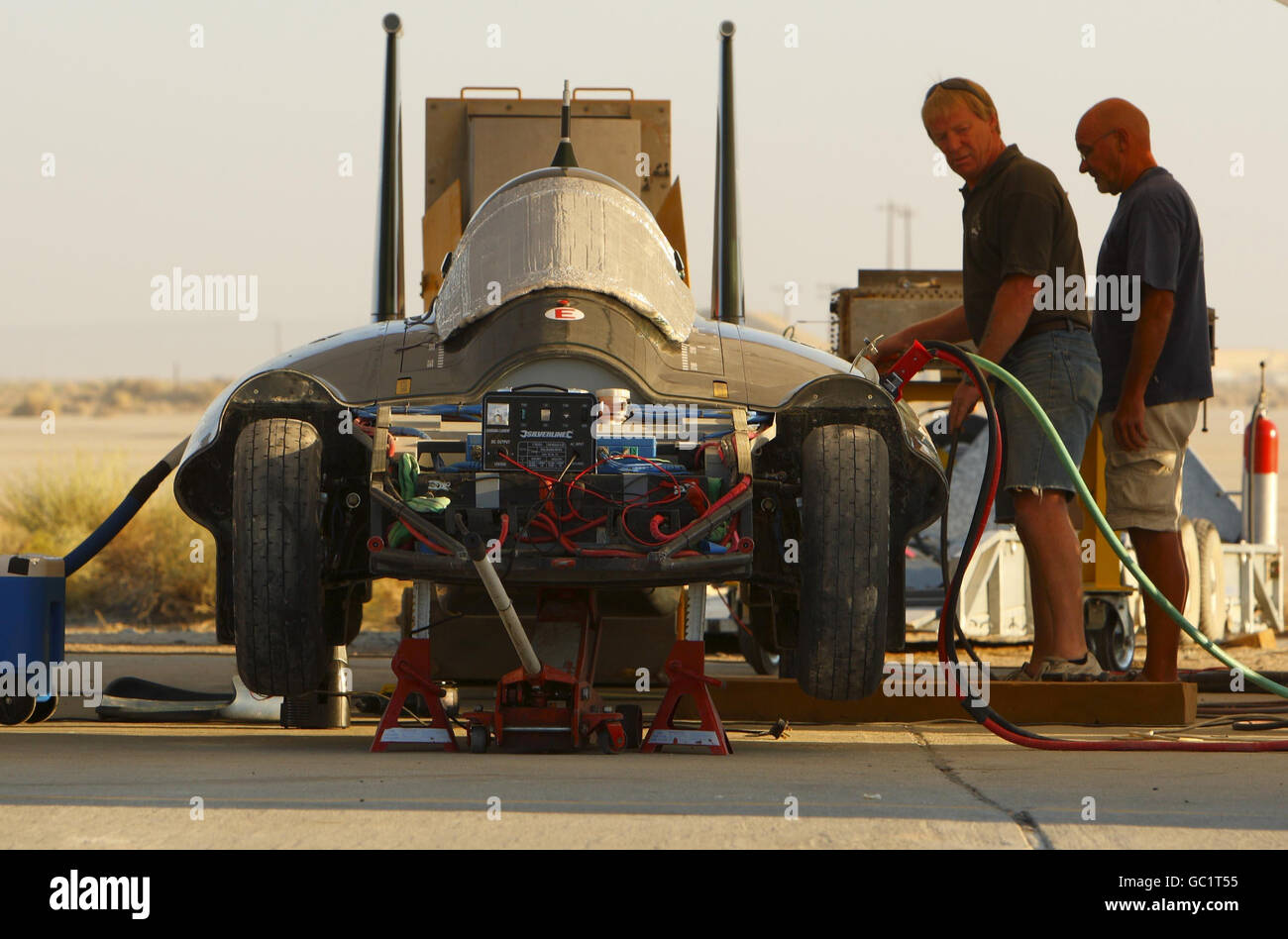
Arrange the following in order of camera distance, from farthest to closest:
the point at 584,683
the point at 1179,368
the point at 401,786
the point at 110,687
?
the point at 110,687 < the point at 1179,368 < the point at 584,683 < the point at 401,786

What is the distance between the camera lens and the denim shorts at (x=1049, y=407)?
6.61m

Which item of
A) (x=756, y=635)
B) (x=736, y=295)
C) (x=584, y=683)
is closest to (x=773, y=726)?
(x=756, y=635)

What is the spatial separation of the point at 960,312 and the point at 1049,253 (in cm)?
86

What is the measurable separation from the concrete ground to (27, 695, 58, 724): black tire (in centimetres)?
66

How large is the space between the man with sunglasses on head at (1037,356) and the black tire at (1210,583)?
17.3 ft

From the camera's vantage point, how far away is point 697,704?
5723mm

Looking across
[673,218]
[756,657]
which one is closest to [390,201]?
[673,218]

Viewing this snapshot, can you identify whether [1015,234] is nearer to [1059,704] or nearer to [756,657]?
[1059,704]

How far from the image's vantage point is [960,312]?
7.55 m

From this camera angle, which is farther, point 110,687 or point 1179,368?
point 110,687

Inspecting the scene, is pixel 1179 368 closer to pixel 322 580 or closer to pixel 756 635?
pixel 756 635

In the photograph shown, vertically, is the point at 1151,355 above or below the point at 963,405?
above

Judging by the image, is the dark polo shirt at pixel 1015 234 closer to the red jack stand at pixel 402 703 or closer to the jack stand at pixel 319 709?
the red jack stand at pixel 402 703

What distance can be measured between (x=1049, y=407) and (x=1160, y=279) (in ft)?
2.33
